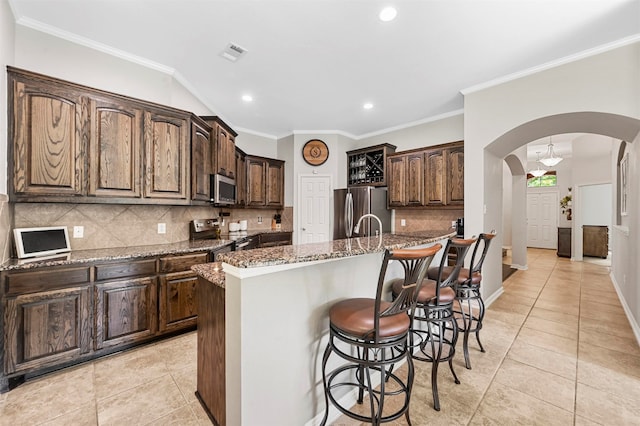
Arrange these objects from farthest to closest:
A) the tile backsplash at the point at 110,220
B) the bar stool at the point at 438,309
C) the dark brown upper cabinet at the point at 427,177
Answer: the dark brown upper cabinet at the point at 427,177 < the tile backsplash at the point at 110,220 < the bar stool at the point at 438,309

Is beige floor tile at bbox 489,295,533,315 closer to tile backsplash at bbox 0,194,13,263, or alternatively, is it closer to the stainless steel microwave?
the stainless steel microwave

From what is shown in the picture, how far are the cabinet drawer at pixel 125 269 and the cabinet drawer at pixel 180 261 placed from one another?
9 centimetres

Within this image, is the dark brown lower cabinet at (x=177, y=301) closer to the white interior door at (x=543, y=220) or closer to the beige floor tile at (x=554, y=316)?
the beige floor tile at (x=554, y=316)

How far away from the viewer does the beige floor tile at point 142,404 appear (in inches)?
64.6

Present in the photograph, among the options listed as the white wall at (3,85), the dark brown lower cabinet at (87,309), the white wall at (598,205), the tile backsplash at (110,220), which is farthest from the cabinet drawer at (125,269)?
the white wall at (598,205)

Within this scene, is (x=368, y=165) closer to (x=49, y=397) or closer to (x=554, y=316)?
(x=554, y=316)

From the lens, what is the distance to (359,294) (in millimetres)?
1856

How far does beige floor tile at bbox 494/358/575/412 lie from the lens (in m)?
1.84

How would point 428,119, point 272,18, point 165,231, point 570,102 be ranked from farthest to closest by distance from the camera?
1. point 428,119
2. point 165,231
3. point 570,102
4. point 272,18

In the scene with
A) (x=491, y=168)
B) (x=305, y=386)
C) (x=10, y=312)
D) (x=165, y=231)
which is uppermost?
(x=491, y=168)

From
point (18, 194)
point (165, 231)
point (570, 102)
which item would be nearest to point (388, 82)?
point (570, 102)

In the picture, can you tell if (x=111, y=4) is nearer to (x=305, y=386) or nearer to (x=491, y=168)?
(x=305, y=386)

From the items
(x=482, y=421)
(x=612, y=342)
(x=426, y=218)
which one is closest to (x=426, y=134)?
(x=426, y=218)

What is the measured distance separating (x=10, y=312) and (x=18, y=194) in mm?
913
